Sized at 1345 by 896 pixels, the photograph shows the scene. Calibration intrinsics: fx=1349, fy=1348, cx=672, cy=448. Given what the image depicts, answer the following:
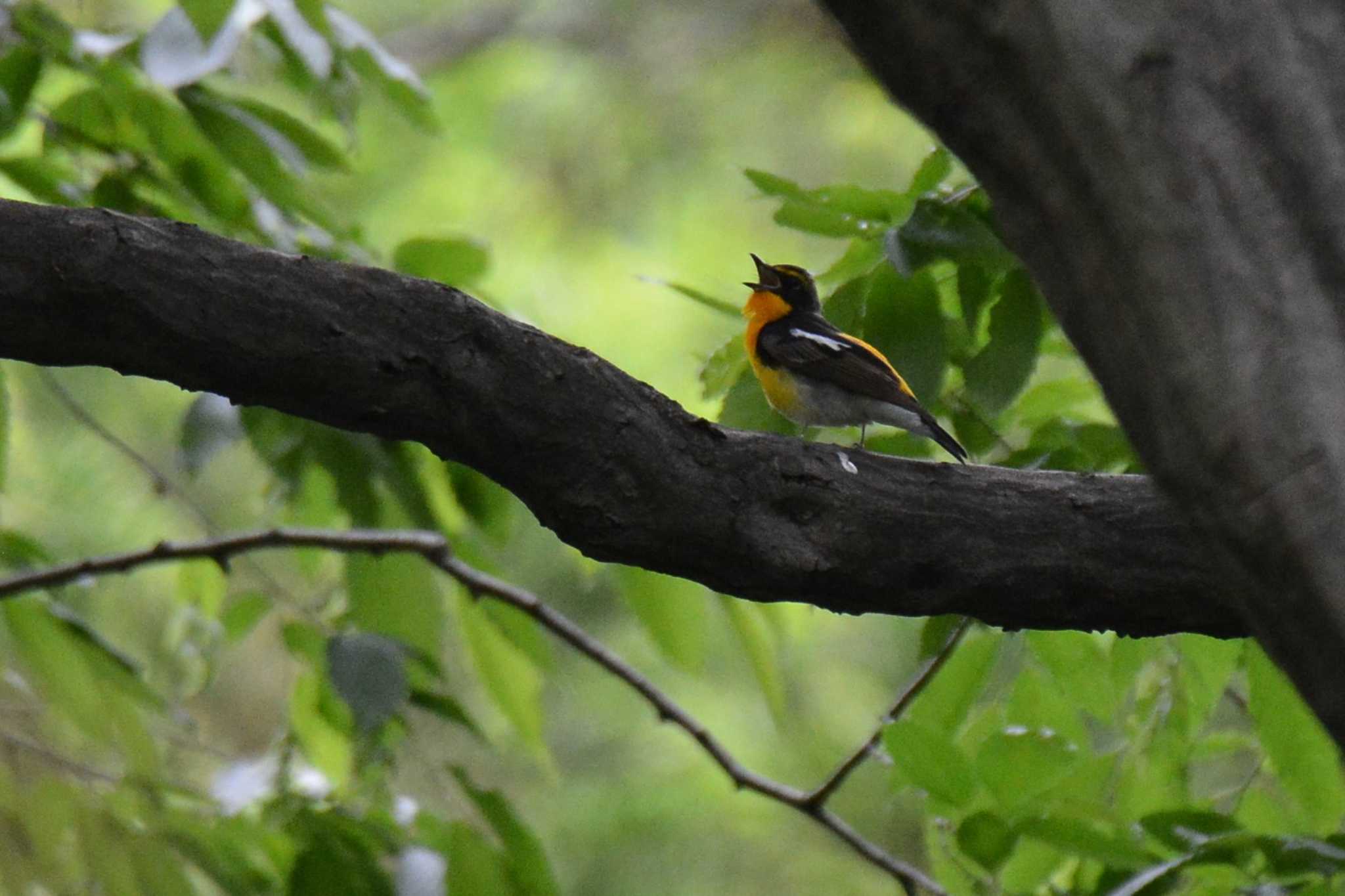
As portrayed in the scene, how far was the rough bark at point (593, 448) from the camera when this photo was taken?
2.06 meters

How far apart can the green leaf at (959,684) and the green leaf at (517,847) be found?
38.3 inches

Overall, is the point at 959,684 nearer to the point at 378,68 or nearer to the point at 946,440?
the point at 946,440

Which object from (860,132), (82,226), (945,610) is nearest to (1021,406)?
(945,610)

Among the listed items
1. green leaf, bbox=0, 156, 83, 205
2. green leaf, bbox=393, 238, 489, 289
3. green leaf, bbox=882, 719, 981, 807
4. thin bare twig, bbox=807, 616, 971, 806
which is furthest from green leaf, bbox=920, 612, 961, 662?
green leaf, bbox=0, 156, 83, 205

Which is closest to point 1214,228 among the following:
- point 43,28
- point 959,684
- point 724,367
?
point 959,684

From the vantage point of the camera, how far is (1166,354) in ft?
4.38

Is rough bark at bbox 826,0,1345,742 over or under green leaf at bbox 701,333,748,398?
over

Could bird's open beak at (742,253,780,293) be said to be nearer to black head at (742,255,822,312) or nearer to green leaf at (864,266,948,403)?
black head at (742,255,822,312)

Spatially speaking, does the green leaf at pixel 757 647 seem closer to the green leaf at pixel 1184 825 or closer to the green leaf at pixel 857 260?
the green leaf at pixel 857 260

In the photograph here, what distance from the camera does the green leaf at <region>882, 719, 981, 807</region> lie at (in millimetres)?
2586

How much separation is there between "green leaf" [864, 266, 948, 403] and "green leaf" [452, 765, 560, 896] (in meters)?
1.40

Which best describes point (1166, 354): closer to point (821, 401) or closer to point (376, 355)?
point (376, 355)

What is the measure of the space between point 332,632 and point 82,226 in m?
1.58

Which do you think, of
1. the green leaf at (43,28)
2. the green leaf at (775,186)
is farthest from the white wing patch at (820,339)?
the green leaf at (43,28)
